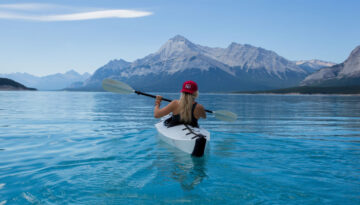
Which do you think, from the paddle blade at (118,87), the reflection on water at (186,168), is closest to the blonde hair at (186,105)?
the reflection on water at (186,168)

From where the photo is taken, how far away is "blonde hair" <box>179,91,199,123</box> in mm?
8727

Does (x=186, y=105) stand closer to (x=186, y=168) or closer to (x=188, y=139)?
(x=188, y=139)

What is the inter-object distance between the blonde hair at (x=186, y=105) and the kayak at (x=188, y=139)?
0.30m

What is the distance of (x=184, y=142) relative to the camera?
865cm

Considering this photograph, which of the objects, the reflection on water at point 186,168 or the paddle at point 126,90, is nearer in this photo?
the reflection on water at point 186,168

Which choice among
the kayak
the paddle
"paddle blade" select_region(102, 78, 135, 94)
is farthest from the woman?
"paddle blade" select_region(102, 78, 135, 94)

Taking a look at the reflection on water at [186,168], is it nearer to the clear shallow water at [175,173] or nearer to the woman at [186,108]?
the clear shallow water at [175,173]

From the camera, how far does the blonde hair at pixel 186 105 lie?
873 centimetres

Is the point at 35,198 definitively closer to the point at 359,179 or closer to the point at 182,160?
the point at 182,160

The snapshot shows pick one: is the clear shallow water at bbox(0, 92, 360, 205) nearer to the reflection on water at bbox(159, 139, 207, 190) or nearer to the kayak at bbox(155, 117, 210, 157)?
the reflection on water at bbox(159, 139, 207, 190)

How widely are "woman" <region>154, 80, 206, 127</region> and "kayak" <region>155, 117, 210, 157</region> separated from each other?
29 centimetres

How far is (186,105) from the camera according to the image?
8.92 m

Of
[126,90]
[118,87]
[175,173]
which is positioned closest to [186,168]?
[175,173]

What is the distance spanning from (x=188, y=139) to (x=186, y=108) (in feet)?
3.65
